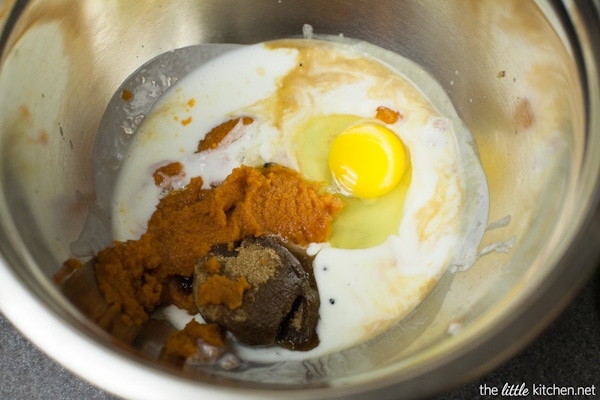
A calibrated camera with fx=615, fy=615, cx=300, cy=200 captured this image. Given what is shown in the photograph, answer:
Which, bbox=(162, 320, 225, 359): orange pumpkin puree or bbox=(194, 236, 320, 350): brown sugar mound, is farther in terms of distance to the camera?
bbox=(194, 236, 320, 350): brown sugar mound

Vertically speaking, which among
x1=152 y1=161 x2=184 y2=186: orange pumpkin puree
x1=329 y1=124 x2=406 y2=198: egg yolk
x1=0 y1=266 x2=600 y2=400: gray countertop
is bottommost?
x1=0 y1=266 x2=600 y2=400: gray countertop

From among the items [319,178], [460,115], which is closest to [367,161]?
[319,178]

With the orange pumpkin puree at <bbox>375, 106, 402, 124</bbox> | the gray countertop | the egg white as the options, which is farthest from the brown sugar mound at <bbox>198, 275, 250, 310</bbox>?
the orange pumpkin puree at <bbox>375, 106, 402, 124</bbox>

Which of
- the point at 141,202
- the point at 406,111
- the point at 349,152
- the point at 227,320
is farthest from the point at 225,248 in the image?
the point at 406,111

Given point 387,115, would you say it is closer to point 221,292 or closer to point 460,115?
point 460,115

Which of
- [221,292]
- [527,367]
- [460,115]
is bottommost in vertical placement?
[527,367]

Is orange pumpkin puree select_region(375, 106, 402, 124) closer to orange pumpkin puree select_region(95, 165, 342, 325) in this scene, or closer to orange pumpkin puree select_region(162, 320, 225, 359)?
orange pumpkin puree select_region(95, 165, 342, 325)

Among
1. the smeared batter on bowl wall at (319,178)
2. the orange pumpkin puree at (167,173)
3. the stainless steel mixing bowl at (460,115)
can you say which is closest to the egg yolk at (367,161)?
the smeared batter on bowl wall at (319,178)
